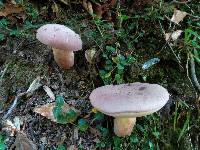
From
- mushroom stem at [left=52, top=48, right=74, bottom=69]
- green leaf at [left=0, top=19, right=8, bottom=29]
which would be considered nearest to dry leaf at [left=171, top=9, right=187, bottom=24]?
mushroom stem at [left=52, top=48, right=74, bottom=69]

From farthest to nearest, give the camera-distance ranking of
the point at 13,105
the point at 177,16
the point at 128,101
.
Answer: the point at 177,16 < the point at 13,105 < the point at 128,101

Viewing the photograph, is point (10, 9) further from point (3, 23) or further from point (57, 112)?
point (57, 112)

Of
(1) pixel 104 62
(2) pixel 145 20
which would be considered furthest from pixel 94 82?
(2) pixel 145 20

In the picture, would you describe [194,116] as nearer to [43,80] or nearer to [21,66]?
[43,80]

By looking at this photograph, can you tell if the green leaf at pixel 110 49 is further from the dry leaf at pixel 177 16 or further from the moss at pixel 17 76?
the dry leaf at pixel 177 16

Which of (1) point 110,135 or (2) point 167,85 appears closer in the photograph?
(1) point 110,135

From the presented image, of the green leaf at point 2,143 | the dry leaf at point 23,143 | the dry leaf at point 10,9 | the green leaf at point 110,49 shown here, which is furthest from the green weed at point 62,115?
the dry leaf at point 10,9

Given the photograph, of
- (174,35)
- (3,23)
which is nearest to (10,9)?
(3,23)
